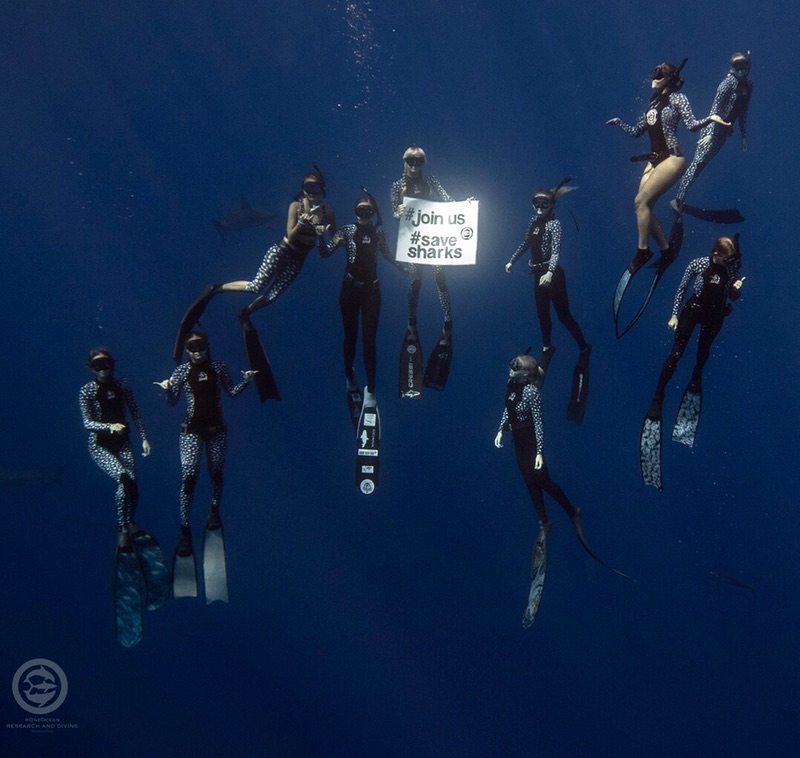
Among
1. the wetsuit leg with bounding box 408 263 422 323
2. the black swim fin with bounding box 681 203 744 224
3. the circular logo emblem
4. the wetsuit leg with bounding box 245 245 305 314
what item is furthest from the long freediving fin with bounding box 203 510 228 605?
the black swim fin with bounding box 681 203 744 224

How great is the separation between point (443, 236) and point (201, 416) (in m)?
3.28

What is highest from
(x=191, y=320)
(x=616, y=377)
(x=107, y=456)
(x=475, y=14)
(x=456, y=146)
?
(x=475, y=14)

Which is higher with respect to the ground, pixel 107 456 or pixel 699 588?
pixel 107 456

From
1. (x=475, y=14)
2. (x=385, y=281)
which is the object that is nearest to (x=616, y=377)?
(x=385, y=281)

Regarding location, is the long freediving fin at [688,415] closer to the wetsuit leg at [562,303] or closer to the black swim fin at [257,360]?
the wetsuit leg at [562,303]

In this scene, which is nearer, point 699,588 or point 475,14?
A: point 475,14

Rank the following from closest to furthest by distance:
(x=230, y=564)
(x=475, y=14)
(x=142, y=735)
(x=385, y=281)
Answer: (x=475, y=14) → (x=385, y=281) → (x=230, y=564) → (x=142, y=735)

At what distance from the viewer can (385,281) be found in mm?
8523

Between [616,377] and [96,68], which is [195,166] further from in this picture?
[616,377]

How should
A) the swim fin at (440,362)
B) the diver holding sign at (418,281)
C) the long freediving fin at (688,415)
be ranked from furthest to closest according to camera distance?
the swim fin at (440,362), the long freediving fin at (688,415), the diver holding sign at (418,281)

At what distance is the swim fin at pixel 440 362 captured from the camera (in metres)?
8.24

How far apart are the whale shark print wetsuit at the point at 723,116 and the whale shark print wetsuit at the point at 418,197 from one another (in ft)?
8.79

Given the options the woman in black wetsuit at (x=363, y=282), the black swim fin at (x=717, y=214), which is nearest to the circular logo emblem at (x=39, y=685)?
the woman in black wetsuit at (x=363, y=282)

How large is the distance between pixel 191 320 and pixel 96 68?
3.25m
